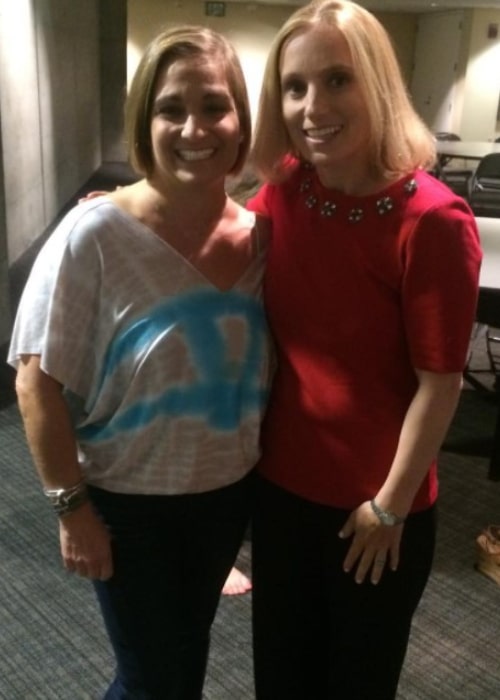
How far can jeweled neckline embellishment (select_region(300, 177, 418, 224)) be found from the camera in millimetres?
1075

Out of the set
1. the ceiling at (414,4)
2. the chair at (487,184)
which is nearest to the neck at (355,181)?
the chair at (487,184)

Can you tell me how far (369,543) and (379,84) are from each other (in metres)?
0.68

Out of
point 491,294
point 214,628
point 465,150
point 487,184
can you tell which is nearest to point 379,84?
point 214,628

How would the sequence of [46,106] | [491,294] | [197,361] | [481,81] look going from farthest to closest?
[481,81] → [46,106] → [491,294] → [197,361]

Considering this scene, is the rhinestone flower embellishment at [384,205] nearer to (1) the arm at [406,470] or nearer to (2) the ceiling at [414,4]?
(1) the arm at [406,470]

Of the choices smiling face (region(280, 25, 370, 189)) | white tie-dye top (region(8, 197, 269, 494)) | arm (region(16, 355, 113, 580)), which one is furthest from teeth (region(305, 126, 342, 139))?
arm (region(16, 355, 113, 580))

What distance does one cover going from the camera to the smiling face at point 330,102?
1086 millimetres

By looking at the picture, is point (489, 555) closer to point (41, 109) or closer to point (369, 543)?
point (369, 543)

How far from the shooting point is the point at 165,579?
1220 mm

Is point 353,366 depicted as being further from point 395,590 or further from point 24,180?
point 24,180

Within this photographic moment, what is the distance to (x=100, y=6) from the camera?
9789 mm

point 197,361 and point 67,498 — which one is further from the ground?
point 197,361

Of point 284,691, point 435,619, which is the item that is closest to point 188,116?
point 284,691

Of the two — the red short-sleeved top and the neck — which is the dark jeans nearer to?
the red short-sleeved top
